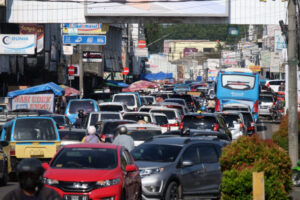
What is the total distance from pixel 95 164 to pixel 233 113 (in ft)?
67.0

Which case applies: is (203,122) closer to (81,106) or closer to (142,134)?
(142,134)

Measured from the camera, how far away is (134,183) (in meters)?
12.6

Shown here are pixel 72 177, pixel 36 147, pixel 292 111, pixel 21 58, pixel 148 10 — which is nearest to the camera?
pixel 72 177

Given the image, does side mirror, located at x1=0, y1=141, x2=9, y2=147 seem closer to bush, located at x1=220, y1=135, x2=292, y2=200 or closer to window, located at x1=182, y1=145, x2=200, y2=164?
window, located at x1=182, y1=145, x2=200, y2=164

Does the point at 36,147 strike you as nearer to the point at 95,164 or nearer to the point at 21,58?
the point at 95,164


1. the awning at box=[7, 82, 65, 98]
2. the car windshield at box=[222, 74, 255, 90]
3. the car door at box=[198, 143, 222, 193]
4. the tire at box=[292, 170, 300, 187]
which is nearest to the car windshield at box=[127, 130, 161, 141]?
the tire at box=[292, 170, 300, 187]

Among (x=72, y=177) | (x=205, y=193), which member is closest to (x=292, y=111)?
(x=205, y=193)

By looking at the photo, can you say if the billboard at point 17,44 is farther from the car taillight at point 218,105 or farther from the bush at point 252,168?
the bush at point 252,168

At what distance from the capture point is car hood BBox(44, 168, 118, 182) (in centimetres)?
1166

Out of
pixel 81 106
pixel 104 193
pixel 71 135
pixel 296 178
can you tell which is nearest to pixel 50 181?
pixel 104 193

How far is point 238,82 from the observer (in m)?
45.7

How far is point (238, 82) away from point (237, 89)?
57 centimetres

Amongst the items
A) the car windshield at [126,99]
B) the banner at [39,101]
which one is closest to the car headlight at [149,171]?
the banner at [39,101]

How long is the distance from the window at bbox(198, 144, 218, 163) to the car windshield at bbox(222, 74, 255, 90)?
29676 mm
